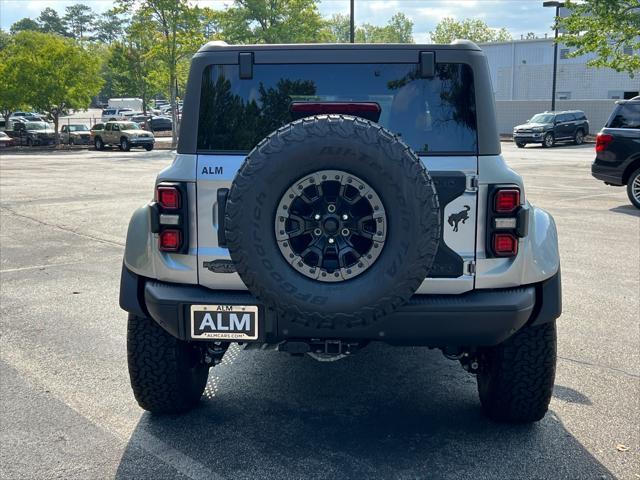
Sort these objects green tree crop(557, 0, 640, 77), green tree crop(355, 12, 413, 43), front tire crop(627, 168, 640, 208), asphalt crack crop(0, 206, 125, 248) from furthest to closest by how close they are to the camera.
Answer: green tree crop(355, 12, 413, 43), green tree crop(557, 0, 640, 77), front tire crop(627, 168, 640, 208), asphalt crack crop(0, 206, 125, 248)

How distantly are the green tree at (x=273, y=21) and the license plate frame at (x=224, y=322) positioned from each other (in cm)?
4166

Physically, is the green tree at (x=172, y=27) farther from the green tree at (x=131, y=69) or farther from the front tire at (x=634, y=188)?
the front tire at (x=634, y=188)

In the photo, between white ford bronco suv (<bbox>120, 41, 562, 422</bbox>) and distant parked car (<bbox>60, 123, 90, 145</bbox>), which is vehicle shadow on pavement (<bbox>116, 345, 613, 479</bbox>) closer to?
white ford bronco suv (<bbox>120, 41, 562, 422</bbox>)

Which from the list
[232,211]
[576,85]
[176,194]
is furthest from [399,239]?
[576,85]

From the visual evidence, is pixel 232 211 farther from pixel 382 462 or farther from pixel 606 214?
pixel 606 214

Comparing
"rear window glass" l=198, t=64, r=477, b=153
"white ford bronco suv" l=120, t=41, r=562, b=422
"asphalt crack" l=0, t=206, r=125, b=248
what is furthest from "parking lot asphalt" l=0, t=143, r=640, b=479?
"asphalt crack" l=0, t=206, r=125, b=248

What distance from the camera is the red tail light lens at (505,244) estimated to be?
3.26m

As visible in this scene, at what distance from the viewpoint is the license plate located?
3191mm

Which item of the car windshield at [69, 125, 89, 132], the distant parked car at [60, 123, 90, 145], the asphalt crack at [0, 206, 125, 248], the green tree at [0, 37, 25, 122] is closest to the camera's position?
the asphalt crack at [0, 206, 125, 248]

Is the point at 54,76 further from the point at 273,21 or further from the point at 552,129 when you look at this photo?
the point at 552,129

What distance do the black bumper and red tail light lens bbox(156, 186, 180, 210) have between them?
40cm

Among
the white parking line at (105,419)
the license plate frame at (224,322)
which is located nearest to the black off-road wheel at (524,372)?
the license plate frame at (224,322)

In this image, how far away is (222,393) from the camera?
4.21 metres

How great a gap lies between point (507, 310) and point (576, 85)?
55.9 meters
